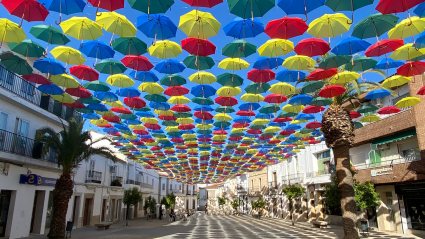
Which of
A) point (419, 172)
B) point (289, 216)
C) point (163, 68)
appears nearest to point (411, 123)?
point (419, 172)

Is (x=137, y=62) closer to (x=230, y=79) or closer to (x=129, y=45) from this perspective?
(x=129, y=45)

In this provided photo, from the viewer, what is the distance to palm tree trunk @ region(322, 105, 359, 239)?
42.1 ft

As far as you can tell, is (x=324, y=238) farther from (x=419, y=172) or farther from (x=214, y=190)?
(x=214, y=190)

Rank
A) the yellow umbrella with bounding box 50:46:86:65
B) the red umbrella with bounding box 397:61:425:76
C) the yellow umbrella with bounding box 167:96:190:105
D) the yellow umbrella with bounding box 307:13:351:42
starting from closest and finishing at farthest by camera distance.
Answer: the yellow umbrella with bounding box 307:13:351:42
the yellow umbrella with bounding box 50:46:86:65
the red umbrella with bounding box 397:61:425:76
the yellow umbrella with bounding box 167:96:190:105

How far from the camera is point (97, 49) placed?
11.5 metres

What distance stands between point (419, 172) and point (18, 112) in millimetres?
23488

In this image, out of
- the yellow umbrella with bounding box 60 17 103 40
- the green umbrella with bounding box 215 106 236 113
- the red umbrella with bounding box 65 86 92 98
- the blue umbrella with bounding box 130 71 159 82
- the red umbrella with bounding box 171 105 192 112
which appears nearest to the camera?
the yellow umbrella with bounding box 60 17 103 40

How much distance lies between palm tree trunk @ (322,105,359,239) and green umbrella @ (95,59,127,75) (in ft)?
31.9

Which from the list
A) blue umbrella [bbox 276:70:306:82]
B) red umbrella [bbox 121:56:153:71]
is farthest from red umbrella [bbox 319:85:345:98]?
red umbrella [bbox 121:56:153:71]

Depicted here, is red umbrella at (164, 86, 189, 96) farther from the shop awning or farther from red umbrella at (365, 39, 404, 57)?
the shop awning

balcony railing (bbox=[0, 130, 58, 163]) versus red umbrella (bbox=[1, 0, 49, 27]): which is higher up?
red umbrella (bbox=[1, 0, 49, 27])

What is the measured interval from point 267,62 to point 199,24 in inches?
153

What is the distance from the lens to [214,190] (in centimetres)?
10000

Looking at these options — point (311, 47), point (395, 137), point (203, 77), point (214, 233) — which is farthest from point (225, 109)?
point (395, 137)
